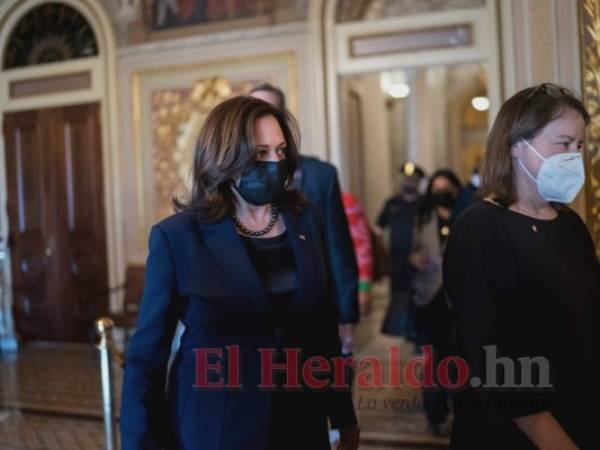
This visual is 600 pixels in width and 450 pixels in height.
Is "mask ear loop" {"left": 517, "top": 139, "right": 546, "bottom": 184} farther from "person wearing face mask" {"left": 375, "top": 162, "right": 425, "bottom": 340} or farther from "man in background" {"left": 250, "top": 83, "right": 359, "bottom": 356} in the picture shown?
"person wearing face mask" {"left": 375, "top": 162, "right": 425, "bottom": 340}

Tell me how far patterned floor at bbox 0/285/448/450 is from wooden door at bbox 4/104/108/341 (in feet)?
1.91

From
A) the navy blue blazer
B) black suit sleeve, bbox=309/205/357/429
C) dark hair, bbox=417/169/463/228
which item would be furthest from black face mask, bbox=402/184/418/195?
the navy blue blazer

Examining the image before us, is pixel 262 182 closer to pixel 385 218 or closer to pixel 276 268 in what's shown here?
pixel 276 268

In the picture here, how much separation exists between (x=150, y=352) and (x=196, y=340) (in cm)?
12

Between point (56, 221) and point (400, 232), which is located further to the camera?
point (56, 221)

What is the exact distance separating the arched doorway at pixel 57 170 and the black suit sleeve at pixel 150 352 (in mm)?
5852

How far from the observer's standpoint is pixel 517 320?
1.78m

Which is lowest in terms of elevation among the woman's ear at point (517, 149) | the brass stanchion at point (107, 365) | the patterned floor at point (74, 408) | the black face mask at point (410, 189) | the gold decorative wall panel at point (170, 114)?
the patterned floor at point (74, 408)

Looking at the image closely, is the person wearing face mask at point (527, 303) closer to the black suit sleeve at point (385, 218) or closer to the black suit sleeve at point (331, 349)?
the black suit sleeve at point (331, 349)

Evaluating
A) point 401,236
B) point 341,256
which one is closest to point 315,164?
point 341,256

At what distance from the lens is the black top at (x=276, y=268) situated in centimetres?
181

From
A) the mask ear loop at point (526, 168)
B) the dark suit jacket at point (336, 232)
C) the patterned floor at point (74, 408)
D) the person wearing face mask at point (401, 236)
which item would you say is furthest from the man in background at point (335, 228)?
the person wearing face mask at point (401, 236)

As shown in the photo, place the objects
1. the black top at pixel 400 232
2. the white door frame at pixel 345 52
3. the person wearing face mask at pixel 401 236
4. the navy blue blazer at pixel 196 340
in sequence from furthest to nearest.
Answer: the white door frame at pixel 345 52, the black top at pixel 400 232, the person wearing face mask at pixel 401 236, the navy blue blazer at pixel 196 340

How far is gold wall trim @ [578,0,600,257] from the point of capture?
274 cm
